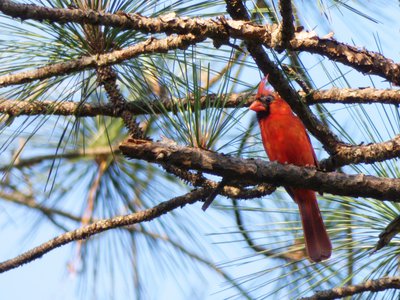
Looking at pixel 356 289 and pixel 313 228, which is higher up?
pixel 313 228

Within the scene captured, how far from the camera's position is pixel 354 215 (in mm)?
2613

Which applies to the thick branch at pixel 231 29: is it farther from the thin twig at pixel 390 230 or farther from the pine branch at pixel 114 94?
the pine branch at pixel 114 94

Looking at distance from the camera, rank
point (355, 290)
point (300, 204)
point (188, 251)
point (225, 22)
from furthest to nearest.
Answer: point (188, 251) → point (300, 204) → point (355, 290) → point (225, 22)

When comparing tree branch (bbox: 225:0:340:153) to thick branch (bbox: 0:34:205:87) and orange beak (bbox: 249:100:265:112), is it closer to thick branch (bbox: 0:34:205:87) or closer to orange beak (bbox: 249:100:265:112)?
thick branch (bbox: 0:34:205:87)

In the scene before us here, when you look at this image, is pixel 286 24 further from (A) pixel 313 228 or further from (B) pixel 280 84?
(A) pixel 313 228

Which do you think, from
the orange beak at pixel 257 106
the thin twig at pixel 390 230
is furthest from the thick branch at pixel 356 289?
the orange beak at pixel 257 106

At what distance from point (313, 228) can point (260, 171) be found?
1.02 metres

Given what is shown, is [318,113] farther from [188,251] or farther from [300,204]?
[188,251]

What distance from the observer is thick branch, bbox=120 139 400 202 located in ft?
5.95

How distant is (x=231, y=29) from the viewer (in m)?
2.02

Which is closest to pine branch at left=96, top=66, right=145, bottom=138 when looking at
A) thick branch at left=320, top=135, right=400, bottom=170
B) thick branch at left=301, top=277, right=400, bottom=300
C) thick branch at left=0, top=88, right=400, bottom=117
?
thick branch at left=0, top=88, right=400, bottom=117

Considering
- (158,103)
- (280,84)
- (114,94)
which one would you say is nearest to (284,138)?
(158,103)

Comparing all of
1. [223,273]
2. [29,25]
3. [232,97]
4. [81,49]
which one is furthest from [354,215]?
[29,25]

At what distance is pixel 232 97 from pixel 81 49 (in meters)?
0.56
